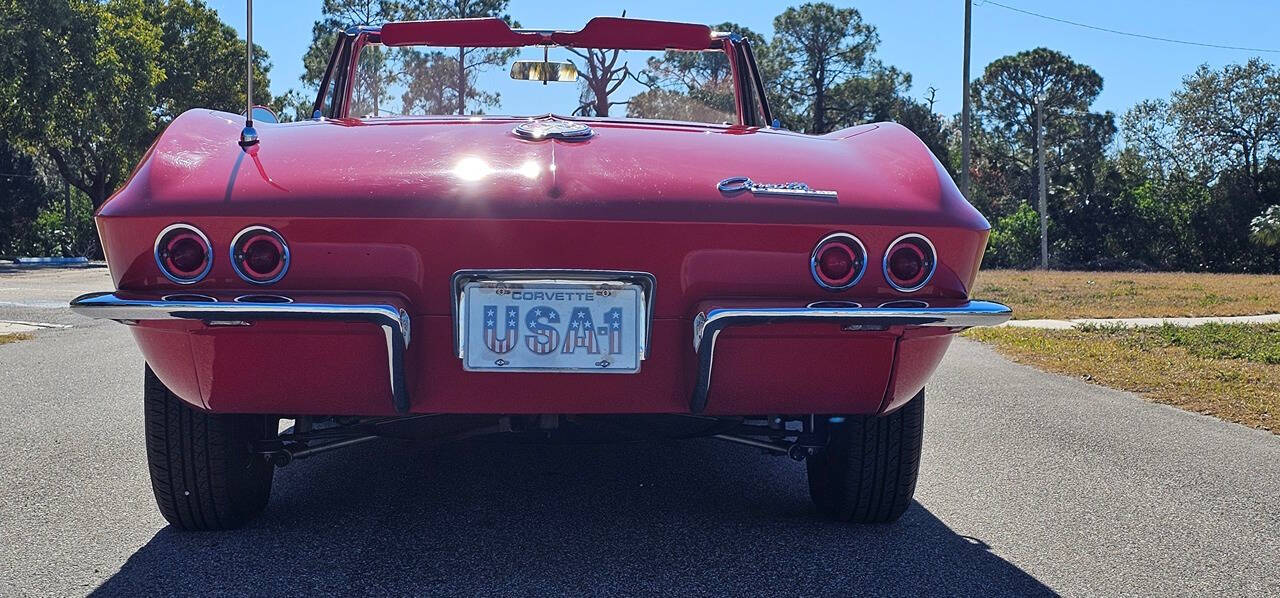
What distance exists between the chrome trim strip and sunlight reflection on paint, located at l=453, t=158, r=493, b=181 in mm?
246

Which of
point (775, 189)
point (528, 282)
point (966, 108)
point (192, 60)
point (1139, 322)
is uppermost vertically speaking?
point (192, 60)

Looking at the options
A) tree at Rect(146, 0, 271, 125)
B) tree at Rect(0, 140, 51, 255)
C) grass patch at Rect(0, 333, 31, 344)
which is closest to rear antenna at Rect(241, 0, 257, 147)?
grass patch at Rect(0, 333, 31, 344)

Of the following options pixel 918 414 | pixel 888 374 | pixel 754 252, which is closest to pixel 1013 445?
pixel 918 414

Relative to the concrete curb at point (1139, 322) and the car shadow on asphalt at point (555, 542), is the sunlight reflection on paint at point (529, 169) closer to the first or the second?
the car shadow on asphalt at point (555, 542)

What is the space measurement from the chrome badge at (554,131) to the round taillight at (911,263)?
856 mm

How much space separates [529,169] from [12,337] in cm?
823

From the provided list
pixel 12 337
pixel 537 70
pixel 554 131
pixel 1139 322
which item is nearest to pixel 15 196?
pixel 12 337

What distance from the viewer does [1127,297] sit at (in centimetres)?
1783

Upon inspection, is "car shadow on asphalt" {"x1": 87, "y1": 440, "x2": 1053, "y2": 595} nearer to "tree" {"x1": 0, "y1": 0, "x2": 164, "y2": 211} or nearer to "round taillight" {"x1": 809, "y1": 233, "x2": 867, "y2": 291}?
"round taillight" {"x1": 809, "y1": 233, "x2": 867, "y2": 291}

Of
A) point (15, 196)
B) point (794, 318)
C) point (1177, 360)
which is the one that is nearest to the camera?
point (794, 318)

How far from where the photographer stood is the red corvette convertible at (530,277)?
274cm

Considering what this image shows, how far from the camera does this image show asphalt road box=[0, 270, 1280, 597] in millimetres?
2982

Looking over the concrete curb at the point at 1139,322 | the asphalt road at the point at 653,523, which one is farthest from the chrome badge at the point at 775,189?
the concrete curb at the point at 1139,322

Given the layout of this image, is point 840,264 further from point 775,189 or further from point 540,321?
point 540,321
